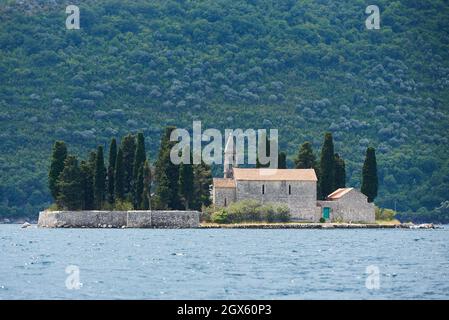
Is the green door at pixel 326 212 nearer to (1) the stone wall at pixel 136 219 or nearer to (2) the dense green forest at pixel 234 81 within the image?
(1) the stone wall at pixel 136 219

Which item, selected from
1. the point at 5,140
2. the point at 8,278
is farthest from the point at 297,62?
the point at 8,278

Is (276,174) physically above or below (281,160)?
below

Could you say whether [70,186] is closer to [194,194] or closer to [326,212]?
[194,194]

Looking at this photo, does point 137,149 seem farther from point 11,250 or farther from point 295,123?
point 295,123

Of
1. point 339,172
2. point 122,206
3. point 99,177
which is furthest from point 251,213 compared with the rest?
point 99,177
